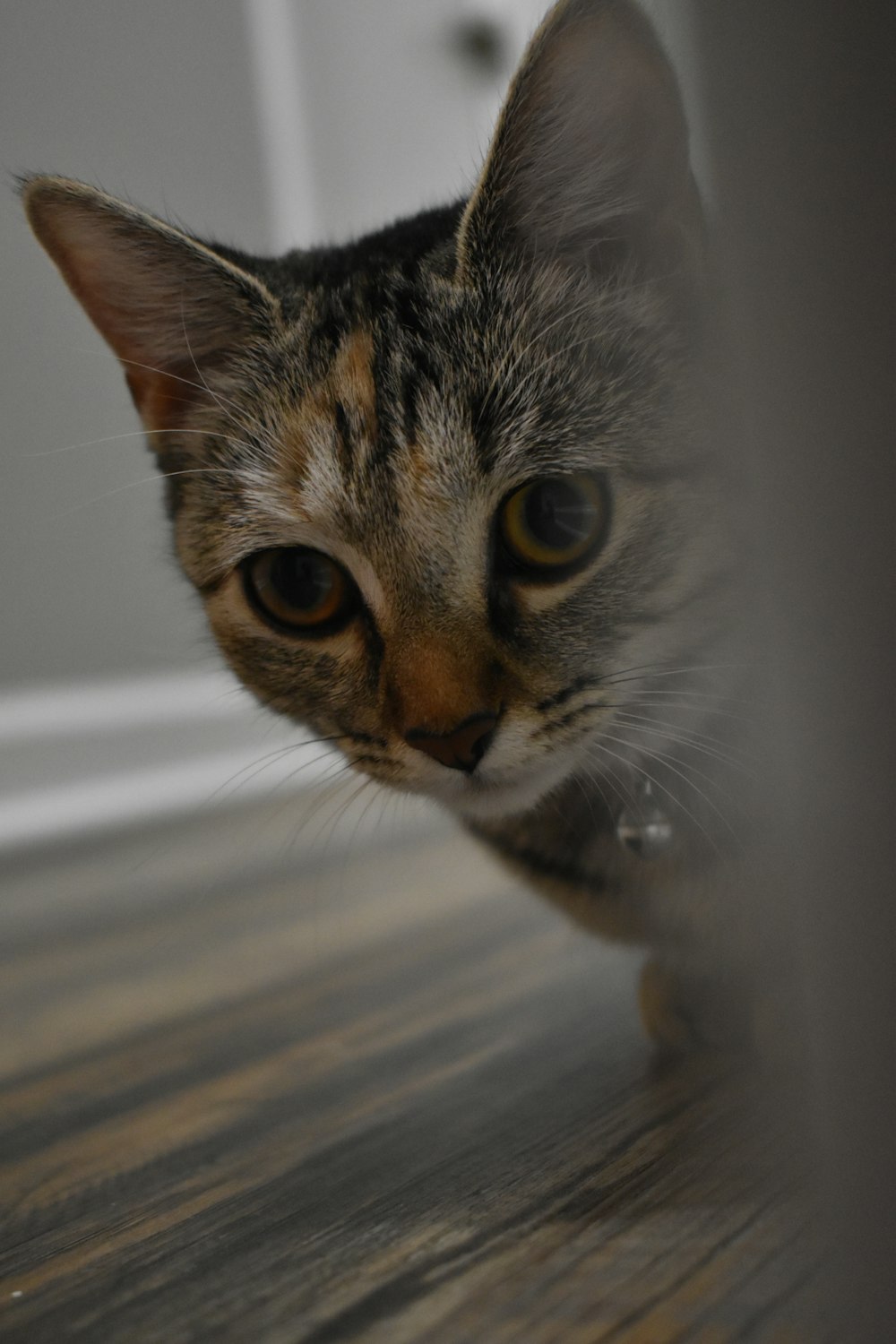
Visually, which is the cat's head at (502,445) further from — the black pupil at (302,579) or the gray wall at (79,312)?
the gray wall at (79,312)

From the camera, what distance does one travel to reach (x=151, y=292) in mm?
959

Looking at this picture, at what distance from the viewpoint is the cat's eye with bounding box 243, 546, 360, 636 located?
2.90ft

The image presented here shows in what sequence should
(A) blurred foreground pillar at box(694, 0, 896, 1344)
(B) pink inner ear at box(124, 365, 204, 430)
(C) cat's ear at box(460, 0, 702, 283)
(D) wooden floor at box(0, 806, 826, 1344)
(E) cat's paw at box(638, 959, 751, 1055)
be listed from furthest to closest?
(B) pink inner ear at box(124, 365, 204, 430)
(E) cat's paw at box(638, 959, 751, 1055)
(C) cat's ear at box(460, 0, 702, 283)
(D) wooden floor at box(0, 806, 826, 1344)
(A) blurred foreground pillar at box(694, 0, 896, 1344)

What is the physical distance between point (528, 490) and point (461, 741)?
7.8 inches

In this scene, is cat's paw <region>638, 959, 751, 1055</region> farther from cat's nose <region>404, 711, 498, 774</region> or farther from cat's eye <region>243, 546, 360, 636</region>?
cat's eye <region>243, 546, 360, 636</region>

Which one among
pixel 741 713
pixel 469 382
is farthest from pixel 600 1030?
pixel 469 382

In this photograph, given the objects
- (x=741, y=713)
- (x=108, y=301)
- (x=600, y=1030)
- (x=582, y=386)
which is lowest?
(x=600, y=1030)

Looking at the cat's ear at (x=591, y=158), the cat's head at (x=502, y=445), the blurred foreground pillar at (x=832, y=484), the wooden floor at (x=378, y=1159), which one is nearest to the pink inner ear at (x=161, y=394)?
the cat's head at (x=502, y=445)

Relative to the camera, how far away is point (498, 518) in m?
0.80

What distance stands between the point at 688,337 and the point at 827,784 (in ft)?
1.72

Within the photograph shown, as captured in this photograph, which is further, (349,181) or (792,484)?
(349,181)

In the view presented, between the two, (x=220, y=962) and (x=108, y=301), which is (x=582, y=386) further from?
(x=220, y=962)

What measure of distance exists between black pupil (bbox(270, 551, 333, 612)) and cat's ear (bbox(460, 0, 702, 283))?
28 cm

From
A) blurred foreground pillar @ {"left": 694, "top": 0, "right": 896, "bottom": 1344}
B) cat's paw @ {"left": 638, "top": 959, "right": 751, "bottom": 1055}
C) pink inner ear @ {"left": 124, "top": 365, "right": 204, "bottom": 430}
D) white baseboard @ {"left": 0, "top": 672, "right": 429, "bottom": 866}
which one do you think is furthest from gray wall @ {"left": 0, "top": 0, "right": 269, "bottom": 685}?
blurred foreground pillar @ {"left": 694, "top": 0, "right": 896, "bottom": 1344}
